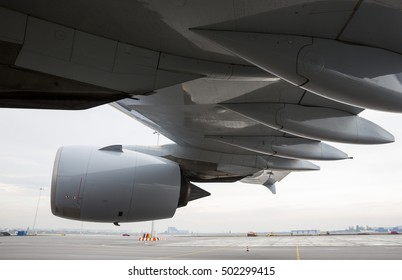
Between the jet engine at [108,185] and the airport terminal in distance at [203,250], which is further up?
the jet engine at [108,185]

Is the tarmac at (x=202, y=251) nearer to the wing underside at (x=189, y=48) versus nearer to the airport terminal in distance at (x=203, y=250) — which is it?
the airport terminal in distance at (x=203, y=250)

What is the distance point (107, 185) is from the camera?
22.1 feet

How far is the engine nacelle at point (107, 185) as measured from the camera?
21.9 ft

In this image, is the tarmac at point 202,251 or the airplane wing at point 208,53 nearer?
the airplane wing at point 208,53

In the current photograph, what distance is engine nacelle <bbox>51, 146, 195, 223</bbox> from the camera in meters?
6.67

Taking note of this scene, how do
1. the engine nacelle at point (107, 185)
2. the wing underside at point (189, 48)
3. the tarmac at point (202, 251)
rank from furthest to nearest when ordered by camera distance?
the tarmac at point (202, 251), the engine nacelle at point (107, 185), the wing underside at point (189, 48)

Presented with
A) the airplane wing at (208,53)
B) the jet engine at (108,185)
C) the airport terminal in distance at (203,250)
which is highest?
the airplane wing at (208,53)

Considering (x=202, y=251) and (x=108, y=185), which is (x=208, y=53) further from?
(x=202, y=251)

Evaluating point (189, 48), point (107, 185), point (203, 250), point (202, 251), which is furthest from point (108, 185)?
point (203, 250)

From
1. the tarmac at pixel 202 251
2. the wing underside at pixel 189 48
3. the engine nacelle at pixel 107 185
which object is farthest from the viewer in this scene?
the tarmac at pixel 202 251

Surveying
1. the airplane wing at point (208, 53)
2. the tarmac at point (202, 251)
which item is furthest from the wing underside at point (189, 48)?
the tarmac at point (202, 251)

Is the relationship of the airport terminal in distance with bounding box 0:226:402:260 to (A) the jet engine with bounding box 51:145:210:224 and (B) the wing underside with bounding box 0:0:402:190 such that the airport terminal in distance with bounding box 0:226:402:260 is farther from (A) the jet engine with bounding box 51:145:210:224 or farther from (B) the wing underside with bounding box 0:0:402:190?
(B) the wing underside with bounding box 0:0:402:190

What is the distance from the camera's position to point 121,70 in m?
3.44

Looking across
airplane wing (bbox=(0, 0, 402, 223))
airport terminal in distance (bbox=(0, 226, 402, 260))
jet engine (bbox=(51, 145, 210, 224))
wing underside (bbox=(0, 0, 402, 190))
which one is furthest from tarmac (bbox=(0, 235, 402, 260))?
wing underside (bbox=(0, 0, 402, 190))
